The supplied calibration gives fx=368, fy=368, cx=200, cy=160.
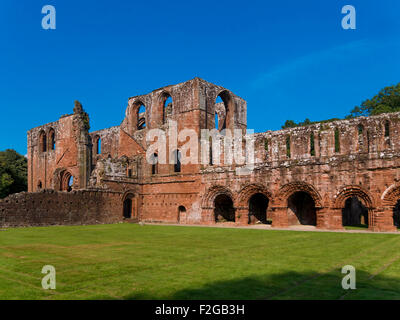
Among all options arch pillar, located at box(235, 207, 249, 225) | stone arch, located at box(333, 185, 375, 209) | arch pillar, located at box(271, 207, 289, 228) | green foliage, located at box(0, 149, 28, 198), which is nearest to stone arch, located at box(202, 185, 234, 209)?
arch pillar, located at box(235, 207, 249, 225)

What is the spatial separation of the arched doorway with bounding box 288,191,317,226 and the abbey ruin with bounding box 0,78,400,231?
0.07 metres

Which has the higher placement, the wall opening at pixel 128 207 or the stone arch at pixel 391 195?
the stone arch at pixel 391 195

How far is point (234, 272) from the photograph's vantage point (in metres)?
7.30

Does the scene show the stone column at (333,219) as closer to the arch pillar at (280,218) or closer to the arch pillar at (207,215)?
the arch pillar at (280,218)

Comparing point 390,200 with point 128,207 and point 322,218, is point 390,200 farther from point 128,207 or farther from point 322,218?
point 128,207

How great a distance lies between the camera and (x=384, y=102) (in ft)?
138

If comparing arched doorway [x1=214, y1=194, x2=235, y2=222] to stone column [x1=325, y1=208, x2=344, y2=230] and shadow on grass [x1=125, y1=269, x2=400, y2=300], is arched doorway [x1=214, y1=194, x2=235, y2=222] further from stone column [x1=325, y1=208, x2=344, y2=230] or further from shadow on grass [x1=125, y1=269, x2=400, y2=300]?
shadow on grass [x1=125, y1=269, x2=400, y2=300]

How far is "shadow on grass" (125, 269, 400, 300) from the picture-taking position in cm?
548

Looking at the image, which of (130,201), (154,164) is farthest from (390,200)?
(130,201)

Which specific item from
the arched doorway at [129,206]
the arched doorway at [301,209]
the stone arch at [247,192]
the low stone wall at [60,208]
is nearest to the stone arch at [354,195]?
the arched doorway at [301,209]

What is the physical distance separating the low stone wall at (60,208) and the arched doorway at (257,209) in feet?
32.6

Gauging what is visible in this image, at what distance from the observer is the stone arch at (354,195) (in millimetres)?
19453
